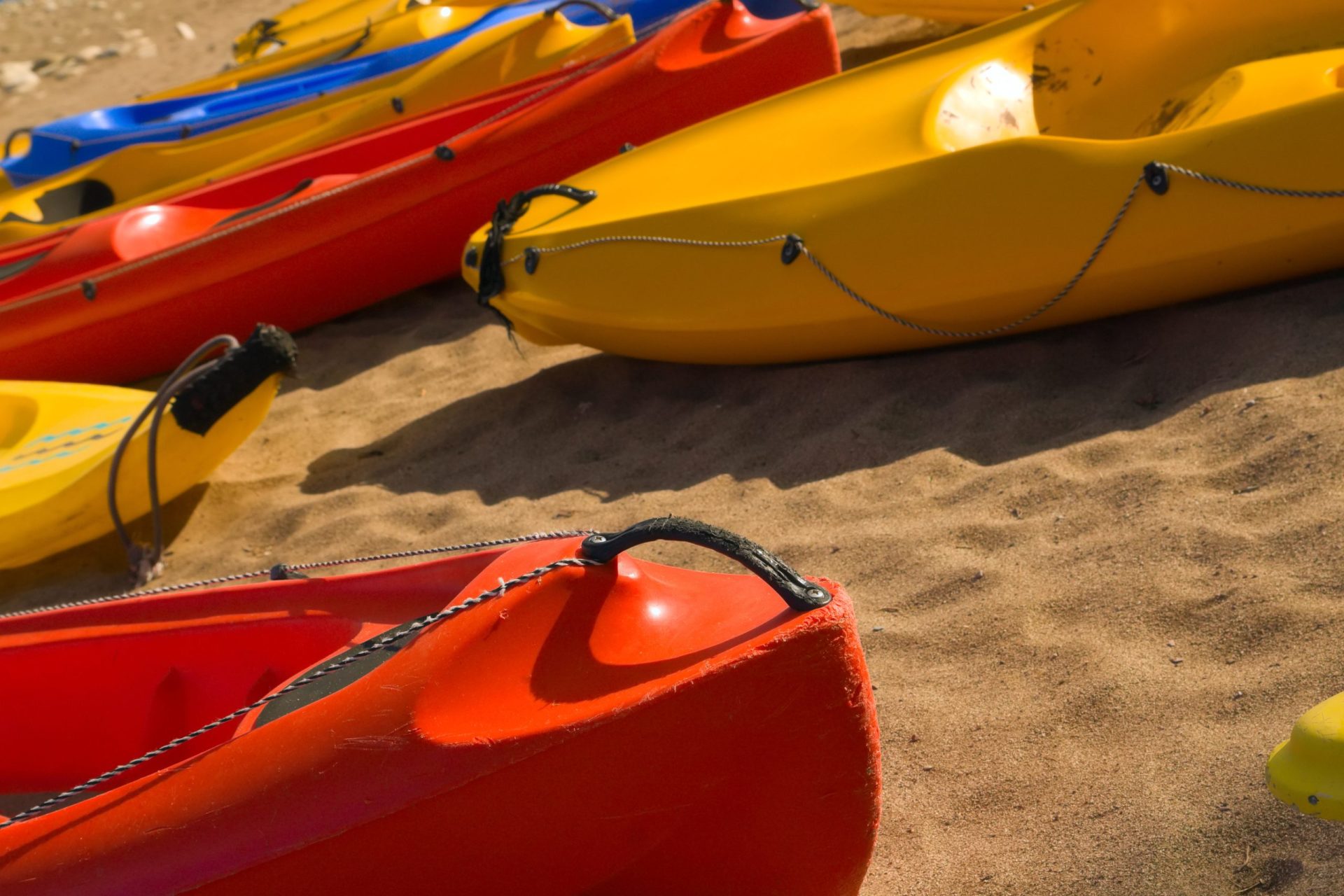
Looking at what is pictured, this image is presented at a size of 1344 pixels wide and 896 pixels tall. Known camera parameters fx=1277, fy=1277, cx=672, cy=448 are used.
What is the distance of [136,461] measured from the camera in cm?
355

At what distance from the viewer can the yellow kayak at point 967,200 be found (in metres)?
2.96

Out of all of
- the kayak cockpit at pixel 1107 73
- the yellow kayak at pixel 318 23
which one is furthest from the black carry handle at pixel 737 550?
the yellow kayak at pixel 318 23

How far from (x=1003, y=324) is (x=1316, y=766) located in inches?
73.6

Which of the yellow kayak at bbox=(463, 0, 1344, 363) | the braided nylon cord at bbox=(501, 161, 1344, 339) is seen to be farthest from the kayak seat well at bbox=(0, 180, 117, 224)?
the braided nylon cord at bbox=(501, 161, 1344, 339)

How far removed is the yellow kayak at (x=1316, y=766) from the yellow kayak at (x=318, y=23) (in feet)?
21.5

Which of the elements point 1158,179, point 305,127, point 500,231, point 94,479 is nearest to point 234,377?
point 94,479

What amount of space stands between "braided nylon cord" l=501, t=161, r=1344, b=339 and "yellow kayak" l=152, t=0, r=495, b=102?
361cm

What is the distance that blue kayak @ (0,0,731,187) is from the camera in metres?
6.26

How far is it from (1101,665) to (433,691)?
1150mm

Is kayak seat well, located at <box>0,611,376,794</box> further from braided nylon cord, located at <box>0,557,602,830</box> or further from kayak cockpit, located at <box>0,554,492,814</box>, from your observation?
braided nylon cord, located at <box>0,557,602,830</box>

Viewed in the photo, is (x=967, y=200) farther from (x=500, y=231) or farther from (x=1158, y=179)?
(x=500, y=231)

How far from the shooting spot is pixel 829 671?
66.3 inches

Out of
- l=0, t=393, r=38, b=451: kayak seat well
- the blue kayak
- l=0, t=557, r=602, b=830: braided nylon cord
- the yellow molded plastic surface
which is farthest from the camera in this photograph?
the blue kayak

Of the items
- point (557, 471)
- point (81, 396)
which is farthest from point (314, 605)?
point (81, 396)
